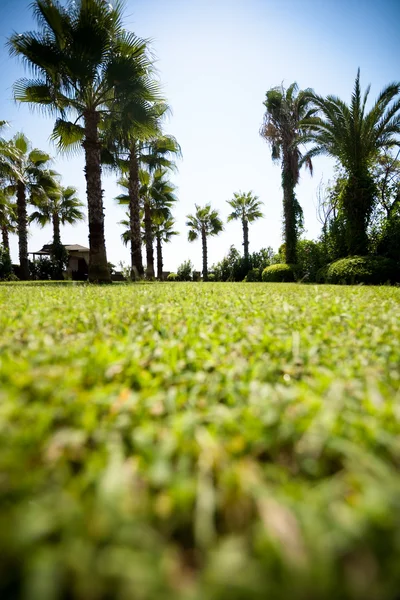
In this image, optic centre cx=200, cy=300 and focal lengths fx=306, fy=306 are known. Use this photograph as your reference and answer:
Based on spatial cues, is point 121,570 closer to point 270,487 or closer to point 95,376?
point 270,487

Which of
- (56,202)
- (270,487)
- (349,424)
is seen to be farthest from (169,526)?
(56,202)

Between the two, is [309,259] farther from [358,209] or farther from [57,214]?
[57,214]

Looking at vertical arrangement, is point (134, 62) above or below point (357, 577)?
above

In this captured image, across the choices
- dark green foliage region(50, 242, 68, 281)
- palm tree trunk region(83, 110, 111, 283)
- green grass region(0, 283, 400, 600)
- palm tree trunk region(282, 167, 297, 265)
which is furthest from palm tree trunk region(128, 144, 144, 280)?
green grass region(0, 283, 400, 600)

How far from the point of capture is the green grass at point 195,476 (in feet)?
1.94

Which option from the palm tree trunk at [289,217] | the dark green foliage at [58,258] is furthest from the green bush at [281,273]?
the dark green foliage at [58,258]

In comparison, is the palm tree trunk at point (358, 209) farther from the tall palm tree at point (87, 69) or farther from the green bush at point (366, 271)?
the tall palm tree at point (87, 69)

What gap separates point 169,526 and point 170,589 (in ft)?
0.54

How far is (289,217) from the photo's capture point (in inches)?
781

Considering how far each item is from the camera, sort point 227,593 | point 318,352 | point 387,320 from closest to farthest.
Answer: point 227,593 < point 318,352 < point 387,320

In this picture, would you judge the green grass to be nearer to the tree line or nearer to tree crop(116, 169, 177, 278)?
the tree line

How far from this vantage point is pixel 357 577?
588 millimetres

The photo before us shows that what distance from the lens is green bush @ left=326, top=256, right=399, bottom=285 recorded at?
36.8 ft

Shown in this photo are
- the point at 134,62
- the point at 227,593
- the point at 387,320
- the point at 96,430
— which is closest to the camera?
the point at 227,593
